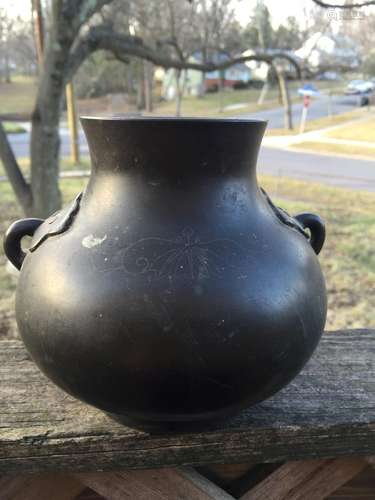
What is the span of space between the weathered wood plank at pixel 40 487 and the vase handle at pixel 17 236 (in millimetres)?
517

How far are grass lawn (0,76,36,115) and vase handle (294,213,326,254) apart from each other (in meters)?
22.8

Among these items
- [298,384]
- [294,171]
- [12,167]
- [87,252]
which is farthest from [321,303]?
[294,171]

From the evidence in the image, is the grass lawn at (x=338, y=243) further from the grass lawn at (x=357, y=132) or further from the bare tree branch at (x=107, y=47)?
the grass lawn at (x=357, y=132)

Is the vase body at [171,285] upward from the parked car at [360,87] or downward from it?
downward

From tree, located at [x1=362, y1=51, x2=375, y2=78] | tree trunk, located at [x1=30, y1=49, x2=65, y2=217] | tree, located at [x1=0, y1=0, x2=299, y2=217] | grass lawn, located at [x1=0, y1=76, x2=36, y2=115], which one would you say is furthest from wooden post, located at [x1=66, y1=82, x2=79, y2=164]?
tree, located at [x1=362, y1=51, x2=375, y2=78]

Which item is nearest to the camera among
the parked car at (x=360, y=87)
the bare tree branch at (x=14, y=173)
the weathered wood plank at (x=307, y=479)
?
the weathered wood plank at (x=307, y=479)

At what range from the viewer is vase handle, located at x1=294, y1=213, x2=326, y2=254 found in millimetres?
1355

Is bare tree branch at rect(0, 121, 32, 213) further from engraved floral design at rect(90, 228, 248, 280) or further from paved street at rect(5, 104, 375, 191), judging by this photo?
paved street at rect(5, 104, 375, 191)

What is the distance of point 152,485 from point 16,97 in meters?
31.0

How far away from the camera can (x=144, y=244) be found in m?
1.05

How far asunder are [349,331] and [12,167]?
3.17 meters

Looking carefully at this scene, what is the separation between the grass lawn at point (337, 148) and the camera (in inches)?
488

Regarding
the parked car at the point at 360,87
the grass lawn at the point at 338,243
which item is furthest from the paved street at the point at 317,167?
the parked car at the point at 360,87

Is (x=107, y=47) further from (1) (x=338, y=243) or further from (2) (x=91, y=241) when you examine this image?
(2) (x=91, y=241)
